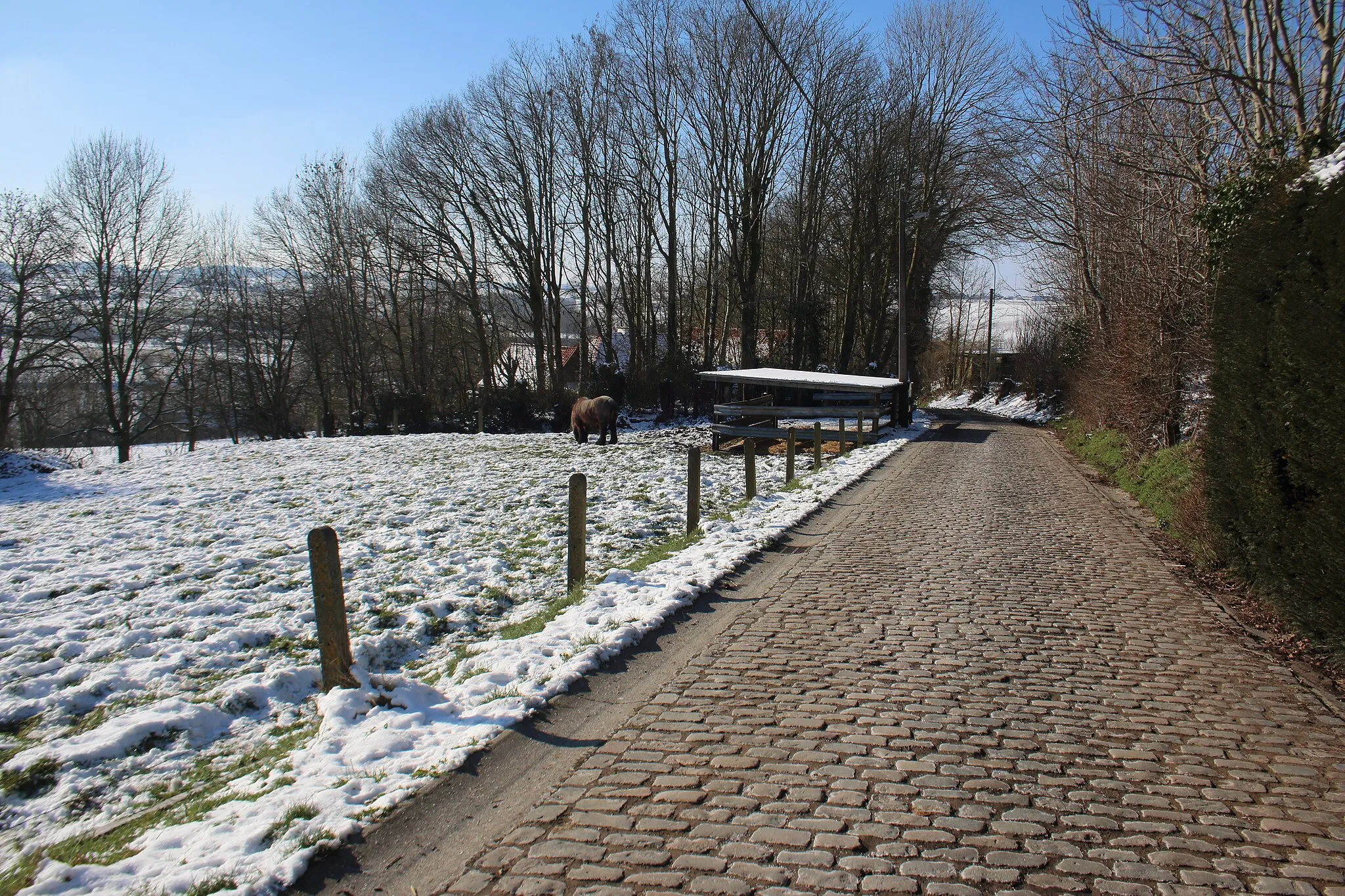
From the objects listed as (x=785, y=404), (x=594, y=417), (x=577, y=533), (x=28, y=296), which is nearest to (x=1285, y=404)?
(x=577, y=533)

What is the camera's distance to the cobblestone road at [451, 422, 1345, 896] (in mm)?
3080

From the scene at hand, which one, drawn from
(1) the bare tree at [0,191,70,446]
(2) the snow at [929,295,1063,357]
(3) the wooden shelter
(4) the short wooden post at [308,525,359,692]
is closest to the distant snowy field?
(4) the short wooden post at [308,525,359,692]

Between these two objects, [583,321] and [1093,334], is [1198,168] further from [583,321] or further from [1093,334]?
[583,321]

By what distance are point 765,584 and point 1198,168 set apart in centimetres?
921

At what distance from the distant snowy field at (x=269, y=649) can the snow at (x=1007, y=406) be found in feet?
88.4

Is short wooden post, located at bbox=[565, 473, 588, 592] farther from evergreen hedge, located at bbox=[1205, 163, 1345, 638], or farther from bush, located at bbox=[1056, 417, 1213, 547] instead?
bush, located at bbox=[1056, 417, 1213, 547]

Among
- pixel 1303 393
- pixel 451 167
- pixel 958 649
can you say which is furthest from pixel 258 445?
pixel 1303 393

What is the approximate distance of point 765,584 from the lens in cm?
761

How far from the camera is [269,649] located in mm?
6133

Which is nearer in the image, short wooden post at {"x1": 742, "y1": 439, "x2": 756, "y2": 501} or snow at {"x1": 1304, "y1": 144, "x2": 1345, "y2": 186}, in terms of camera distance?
snow at {"x1": 1304, "y1": 144, "x2": 1345, "y2": 186}

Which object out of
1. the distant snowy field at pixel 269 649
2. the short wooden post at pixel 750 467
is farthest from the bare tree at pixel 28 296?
the short wooden post at pixel 750 467

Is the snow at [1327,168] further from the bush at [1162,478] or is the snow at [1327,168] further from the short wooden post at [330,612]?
the short wooden post at [330,612]

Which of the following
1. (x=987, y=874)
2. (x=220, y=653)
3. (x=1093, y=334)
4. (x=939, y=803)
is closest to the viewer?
(x=987, y=874)

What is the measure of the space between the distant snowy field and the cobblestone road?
0.98 meters
